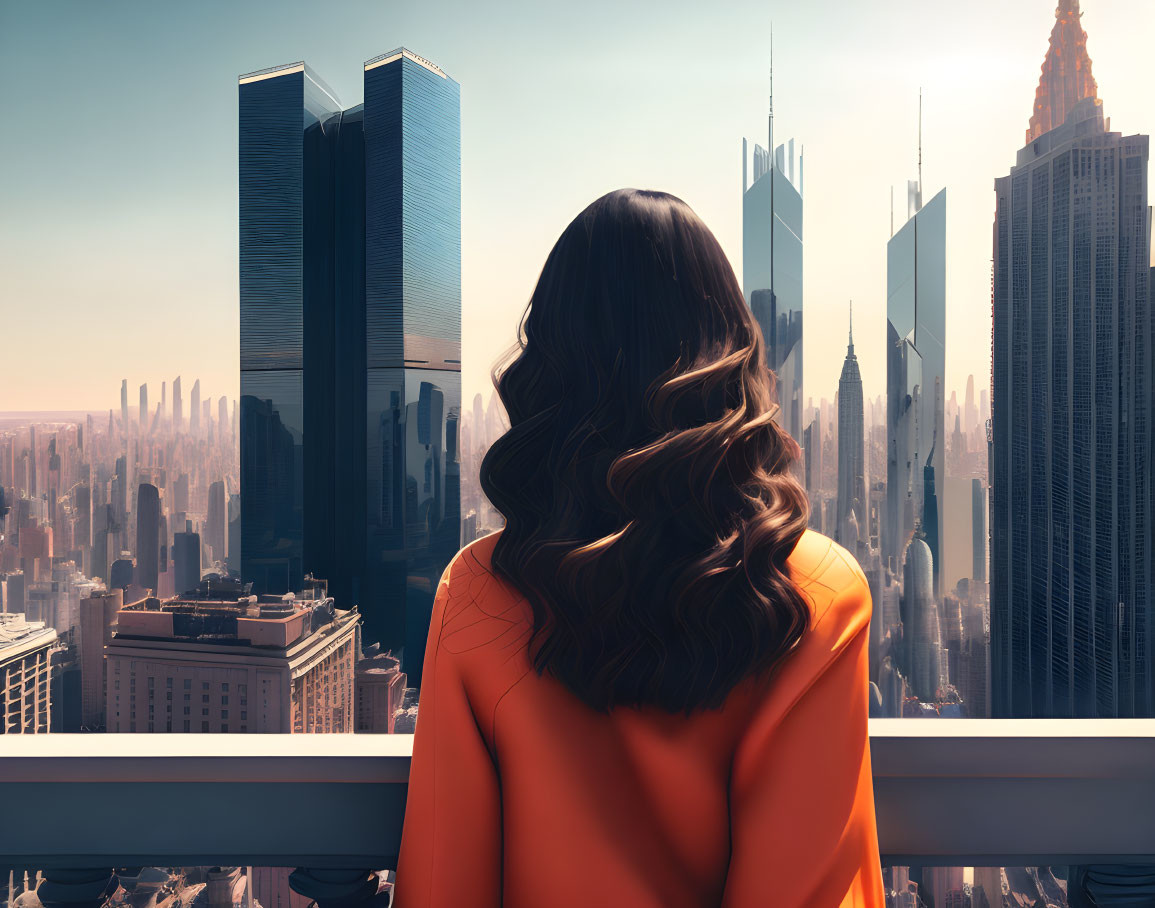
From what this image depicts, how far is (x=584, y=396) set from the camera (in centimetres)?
58

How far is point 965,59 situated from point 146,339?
3.02 m

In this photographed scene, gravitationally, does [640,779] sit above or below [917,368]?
below

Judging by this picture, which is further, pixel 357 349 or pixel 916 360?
pixel 357 349

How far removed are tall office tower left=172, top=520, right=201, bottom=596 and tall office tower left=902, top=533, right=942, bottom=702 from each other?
7.00 ft

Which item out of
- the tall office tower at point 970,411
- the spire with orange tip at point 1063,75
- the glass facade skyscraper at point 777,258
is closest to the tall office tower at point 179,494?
the glass facade skyscraper at point 777,258

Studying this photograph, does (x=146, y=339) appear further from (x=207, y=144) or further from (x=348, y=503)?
(x=348, y=503)

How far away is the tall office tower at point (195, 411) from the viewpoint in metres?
2.32

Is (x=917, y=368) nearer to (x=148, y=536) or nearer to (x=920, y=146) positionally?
(x=920, y=146)

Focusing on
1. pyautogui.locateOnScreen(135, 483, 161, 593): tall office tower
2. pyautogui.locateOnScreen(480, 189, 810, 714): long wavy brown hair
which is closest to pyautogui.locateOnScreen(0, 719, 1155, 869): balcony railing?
pyautogui.locateOnScreen(480, 189, 810, 714): long wavy brown hair

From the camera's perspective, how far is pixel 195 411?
236 centimetres

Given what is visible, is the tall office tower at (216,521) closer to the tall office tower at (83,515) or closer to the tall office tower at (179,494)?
the tall office tower at (179,494)

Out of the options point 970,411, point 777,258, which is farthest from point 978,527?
point 777,258

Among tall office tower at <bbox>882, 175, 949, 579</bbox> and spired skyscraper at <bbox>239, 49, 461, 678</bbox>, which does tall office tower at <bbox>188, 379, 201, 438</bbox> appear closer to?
spired skyscraper at <bbox>239, 49, 461, 678</bbox>

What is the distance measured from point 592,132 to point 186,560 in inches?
76.8
